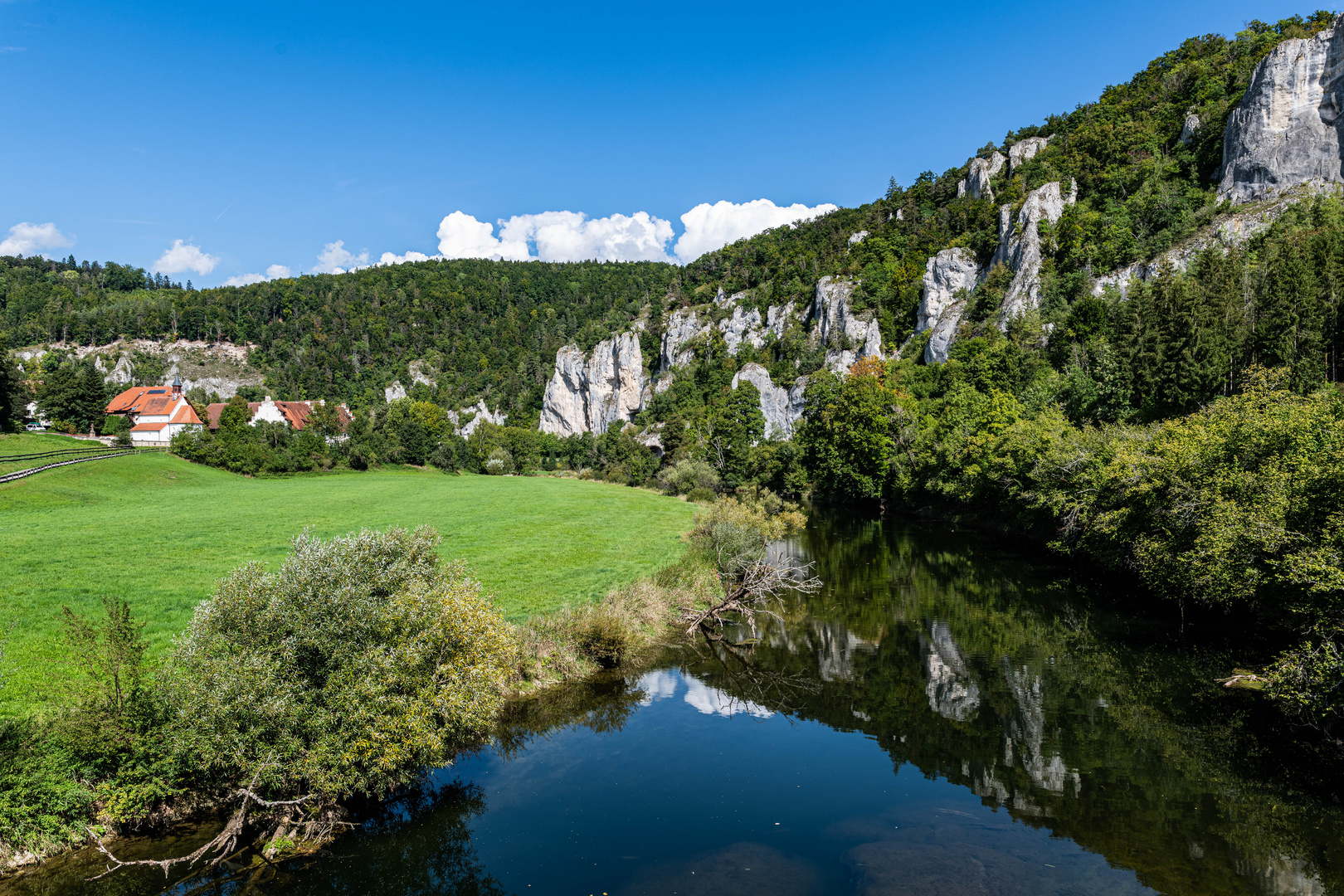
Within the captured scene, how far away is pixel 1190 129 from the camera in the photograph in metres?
72.8

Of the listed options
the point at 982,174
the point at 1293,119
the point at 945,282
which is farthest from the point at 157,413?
the point at 1293,119

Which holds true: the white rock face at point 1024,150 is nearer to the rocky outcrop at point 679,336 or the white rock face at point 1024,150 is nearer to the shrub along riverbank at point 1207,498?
the rocky outcrop at point 679,336

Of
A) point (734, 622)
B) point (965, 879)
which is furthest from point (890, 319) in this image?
point (965, 879)

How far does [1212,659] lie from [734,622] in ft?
51.7

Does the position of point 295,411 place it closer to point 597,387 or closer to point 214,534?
point 597,387

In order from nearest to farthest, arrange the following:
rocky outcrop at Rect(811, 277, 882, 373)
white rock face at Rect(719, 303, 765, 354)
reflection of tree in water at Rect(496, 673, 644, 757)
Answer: reflection of tree in water at Rect(496, 673, 644, 757), rocky outcrop at Rect(811, 277, 882, 373), white rock face at Rect(719, 303, 765, 354)

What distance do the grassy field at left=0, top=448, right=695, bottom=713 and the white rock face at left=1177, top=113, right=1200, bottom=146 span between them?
232ft

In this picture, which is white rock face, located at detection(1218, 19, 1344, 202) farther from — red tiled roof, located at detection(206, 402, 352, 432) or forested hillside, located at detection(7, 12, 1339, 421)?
red tiled roof, located at detection(206, 402, 352, 432)

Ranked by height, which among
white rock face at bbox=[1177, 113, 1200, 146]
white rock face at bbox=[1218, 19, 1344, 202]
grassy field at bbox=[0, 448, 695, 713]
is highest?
white rock face at bbox=[1177, 113, 1200, 146]

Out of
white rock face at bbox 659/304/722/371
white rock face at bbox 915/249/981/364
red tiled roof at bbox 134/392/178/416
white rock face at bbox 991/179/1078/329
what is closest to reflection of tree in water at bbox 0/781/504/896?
white rock face at bbox 991/179/1078/329

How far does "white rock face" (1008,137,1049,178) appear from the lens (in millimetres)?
94812

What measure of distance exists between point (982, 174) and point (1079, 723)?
101 meters

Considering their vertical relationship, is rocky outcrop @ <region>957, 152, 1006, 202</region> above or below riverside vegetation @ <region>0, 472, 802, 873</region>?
above

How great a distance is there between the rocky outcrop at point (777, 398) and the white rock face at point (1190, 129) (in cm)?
4961
